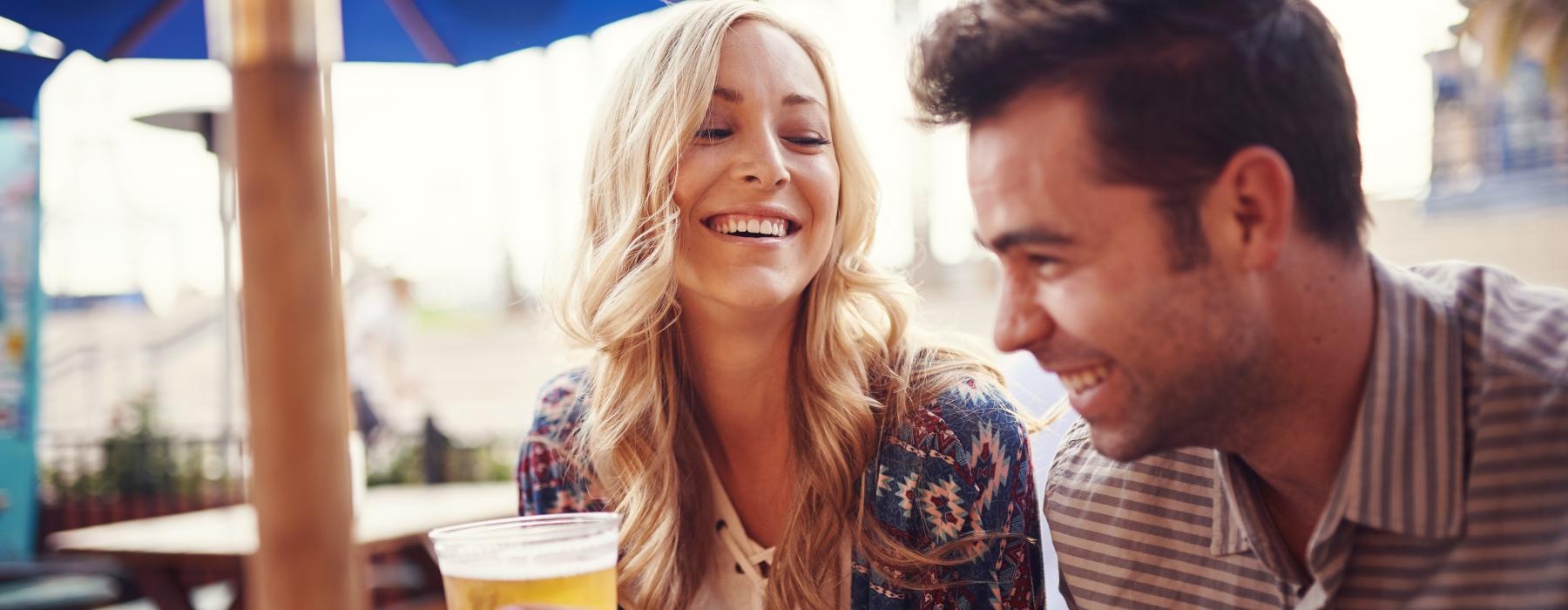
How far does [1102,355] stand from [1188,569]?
0.35 meters

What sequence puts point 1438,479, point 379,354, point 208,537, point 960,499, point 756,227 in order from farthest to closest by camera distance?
point 379,354, point 208,537, point 756,227, point 960,499, point 1438,479

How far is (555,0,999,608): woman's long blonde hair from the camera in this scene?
6.30 feet

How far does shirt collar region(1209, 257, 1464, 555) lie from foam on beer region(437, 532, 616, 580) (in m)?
0.76

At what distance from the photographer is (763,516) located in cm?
203

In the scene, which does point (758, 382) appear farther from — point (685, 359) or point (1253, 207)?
point (1253, 207)

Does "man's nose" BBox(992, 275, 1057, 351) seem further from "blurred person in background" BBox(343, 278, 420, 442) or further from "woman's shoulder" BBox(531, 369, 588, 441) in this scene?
"blurred person in background" BBox(343, 278, 420, 442)

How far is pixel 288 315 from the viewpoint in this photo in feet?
3.13

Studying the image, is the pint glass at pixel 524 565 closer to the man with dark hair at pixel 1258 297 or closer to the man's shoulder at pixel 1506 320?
the man with dark hair at pixel 1258 297

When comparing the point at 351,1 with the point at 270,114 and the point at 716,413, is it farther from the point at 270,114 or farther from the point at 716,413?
the point at 270,114

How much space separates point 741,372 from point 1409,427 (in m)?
1.19

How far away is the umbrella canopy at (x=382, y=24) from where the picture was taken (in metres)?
3.06

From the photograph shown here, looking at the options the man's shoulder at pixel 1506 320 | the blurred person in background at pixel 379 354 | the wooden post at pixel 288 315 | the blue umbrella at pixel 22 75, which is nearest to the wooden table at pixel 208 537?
the blue umbrella at pixel 22 75


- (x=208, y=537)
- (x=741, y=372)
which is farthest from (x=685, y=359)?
(x=208, y=537)

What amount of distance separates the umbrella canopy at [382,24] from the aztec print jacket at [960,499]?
1.44 m
